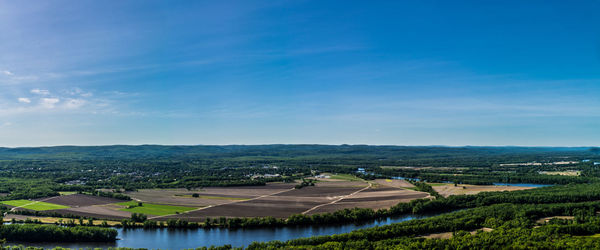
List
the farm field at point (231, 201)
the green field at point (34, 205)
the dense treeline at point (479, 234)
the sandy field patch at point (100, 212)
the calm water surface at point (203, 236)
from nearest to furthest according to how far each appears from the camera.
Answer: the dense treeline at point (479, 234)
the calm water surface at point (203, 236)
the sandy field patch at point (100, 212)
the farm field at point (231, 201)
the green field at point (34, 205)

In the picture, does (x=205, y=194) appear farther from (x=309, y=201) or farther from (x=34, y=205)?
(x=34, y=205)

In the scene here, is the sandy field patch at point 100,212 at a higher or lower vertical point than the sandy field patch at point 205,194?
lower

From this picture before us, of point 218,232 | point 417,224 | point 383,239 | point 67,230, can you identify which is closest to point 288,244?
point 383,239

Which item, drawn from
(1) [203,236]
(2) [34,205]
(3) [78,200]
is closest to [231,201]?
(1) [203,236]

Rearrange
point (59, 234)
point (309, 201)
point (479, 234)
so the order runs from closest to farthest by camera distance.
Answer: point (479, 234)
point (59, 234)
point (309, 201)

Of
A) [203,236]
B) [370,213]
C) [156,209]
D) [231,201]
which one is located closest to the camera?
[203,236]

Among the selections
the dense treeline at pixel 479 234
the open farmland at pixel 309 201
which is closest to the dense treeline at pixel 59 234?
the open farmland at pixel 309 201

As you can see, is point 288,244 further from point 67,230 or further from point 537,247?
point 67,230

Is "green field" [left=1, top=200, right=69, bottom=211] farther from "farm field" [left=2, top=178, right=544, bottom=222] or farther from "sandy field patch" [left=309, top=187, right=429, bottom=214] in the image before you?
"sandy field patch" [left=309, top=187, right=429, bottom=214]

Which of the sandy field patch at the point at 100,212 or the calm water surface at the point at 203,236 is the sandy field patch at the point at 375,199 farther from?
the sandy field patch at the point at 100,212
